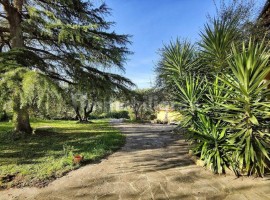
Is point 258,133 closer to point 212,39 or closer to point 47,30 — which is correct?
point 212,39

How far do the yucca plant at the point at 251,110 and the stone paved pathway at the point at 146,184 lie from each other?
1.77 feet

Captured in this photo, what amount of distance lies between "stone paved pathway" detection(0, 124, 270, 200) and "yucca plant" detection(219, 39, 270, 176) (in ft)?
1.77

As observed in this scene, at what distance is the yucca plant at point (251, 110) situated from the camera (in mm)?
4996

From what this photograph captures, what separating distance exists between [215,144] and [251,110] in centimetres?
125

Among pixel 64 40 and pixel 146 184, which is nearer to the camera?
pixel 146 184

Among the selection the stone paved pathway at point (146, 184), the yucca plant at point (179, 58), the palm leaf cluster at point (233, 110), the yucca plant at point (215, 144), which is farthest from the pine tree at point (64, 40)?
the yucca plant at point (215, 144)

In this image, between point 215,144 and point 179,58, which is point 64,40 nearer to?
point 179,58

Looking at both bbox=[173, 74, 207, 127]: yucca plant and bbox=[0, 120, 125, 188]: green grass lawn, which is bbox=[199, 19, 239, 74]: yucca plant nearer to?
bbox=[173, 74, 207, 127]: yucca plant

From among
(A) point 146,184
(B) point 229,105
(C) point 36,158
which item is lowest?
(A) point 146,184

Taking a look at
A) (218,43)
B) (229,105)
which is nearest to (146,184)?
(229,105)

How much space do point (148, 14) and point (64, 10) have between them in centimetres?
498

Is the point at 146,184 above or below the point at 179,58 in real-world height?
below

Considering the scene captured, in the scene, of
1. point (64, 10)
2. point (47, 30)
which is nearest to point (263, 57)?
point (47, 30)

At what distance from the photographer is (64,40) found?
1030 centimetres
